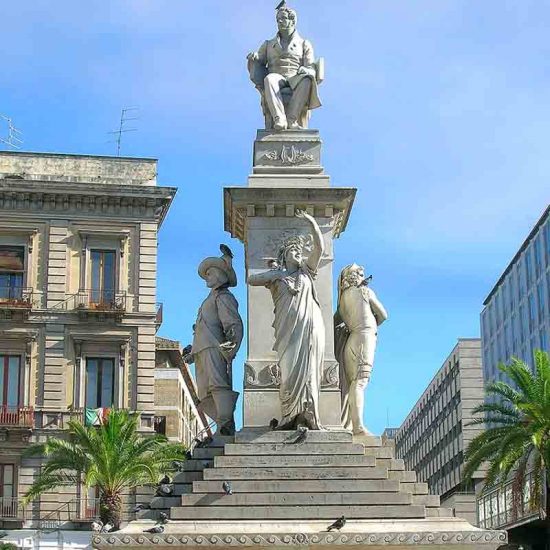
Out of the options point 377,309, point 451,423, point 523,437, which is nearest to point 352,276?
point 377,309

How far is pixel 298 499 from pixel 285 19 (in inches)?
263

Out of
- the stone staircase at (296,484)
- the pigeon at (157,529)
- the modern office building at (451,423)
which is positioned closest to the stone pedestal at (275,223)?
the stone staircase at (296,484)

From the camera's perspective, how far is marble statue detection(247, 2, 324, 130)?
53.7ft

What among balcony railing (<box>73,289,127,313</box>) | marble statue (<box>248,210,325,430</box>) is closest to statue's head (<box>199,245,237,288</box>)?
marble statue (<box>248,210,325,430</box>)

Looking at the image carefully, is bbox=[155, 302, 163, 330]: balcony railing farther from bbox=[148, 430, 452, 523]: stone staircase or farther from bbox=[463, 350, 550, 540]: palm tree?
bbox=[148, 430, 452, 523]: stone staircase

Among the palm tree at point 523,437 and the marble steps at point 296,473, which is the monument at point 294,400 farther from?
the palm tree at point 523,437

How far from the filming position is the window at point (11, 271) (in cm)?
4878

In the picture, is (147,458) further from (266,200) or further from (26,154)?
(266,200)

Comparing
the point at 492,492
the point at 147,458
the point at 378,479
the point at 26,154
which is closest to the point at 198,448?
the point at 378,479

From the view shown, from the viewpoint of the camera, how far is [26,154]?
50969mm

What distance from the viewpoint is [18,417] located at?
46594 mm

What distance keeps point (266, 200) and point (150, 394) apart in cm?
3342

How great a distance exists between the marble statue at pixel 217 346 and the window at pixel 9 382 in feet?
108

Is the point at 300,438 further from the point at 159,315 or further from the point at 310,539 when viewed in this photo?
the point at 159,315
